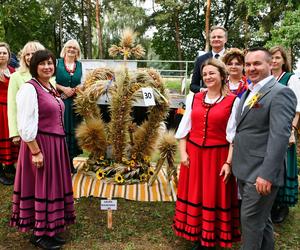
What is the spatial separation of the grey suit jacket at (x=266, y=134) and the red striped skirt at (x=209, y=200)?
32 cm

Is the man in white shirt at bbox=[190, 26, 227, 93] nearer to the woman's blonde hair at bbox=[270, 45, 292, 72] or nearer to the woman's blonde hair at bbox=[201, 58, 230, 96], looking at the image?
the woman's blonde hair at bbox=[270, 45, 292, 72]

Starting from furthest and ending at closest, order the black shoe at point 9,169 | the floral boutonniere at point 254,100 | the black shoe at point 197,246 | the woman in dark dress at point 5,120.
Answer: the black shoe at point 9,169 < the woman in dark dress at point 5,120 < the black shoe at point 197,246 < the floral boutonniere at point 254,100

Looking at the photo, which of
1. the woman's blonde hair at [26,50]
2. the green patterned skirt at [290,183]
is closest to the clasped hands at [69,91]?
the woman's blonde hair at [26,50]

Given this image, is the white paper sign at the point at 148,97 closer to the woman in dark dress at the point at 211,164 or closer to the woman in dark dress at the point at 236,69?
the woman in dark dress at the point at 236,69

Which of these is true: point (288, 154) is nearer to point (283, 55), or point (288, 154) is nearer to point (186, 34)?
point (283, 55)

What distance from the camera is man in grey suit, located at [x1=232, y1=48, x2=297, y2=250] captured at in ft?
6.77

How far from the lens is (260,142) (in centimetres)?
217

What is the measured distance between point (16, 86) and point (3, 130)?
933 mm

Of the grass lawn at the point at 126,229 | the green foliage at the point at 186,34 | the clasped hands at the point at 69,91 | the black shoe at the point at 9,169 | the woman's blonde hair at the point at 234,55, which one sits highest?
the green foliage at the point at 186,34

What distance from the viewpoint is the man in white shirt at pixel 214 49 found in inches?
133

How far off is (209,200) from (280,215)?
1.33m

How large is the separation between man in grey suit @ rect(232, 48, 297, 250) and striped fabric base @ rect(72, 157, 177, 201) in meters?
1.74

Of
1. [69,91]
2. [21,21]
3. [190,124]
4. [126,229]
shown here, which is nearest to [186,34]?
[21,21]

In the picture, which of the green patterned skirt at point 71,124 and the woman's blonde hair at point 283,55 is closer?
the woman's blonde hair at point 283,55
